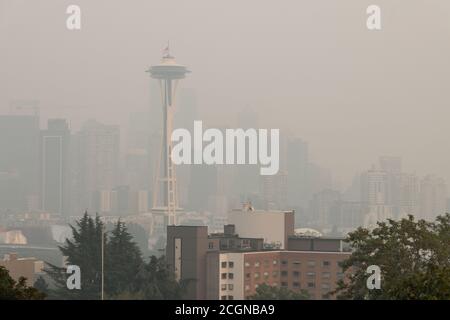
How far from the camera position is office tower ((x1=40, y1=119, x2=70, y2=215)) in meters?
77.9

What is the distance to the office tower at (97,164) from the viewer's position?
76688 mm

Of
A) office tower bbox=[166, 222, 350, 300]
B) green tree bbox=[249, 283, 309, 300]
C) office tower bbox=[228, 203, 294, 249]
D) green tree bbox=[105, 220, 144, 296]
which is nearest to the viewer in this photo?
green tree bbox=[105, 220, 144, 296]

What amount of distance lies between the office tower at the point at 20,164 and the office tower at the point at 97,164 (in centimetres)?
304

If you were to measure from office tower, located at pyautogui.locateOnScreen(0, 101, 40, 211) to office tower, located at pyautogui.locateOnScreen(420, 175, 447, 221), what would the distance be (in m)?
23.6

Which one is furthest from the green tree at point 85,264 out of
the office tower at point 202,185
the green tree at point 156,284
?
the office tower at point 202,185

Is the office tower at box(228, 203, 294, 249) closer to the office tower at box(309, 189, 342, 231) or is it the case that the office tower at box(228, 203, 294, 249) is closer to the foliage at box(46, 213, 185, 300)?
the office tower at box(309, 189, 342, 231)

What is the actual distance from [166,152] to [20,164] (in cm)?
953

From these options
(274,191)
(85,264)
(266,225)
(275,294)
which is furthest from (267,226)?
(85,264)

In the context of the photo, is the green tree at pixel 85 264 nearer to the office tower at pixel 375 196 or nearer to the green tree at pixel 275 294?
the green tree at pixel 275 294

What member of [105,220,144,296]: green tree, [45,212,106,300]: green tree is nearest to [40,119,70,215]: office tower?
[45,212,106,300]: green tree

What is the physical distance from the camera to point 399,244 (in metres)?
19.2

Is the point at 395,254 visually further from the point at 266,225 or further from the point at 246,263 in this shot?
the point at 266,225
